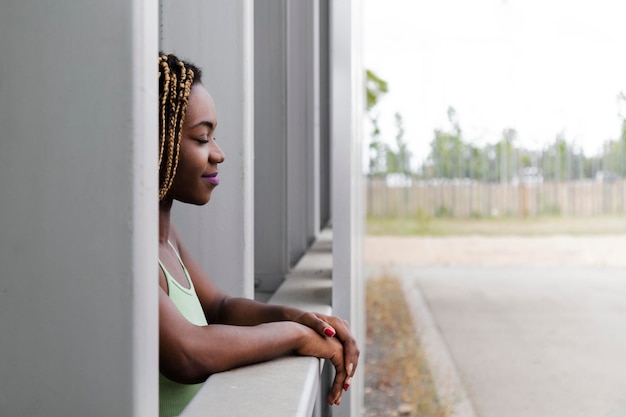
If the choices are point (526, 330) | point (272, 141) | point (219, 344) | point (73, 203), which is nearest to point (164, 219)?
point (219, 344)

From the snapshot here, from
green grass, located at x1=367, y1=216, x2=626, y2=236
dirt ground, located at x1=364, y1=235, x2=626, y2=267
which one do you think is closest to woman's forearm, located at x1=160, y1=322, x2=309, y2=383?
dirt ground, located at x1=364, y1=235, x2=626, y2=267

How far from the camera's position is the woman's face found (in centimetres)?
124

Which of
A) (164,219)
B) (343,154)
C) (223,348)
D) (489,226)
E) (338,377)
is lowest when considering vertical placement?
(489,226)

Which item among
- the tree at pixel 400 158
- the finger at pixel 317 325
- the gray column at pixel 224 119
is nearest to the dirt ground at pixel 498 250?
the tree at pixel 400 158

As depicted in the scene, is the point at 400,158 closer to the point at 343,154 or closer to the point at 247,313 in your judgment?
the point at 343,154

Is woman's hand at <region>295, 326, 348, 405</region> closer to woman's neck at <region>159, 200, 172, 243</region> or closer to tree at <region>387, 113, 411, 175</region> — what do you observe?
woman's neck at <region>159, 200, 172, 243</region>

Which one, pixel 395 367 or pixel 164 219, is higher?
pixel 164 219

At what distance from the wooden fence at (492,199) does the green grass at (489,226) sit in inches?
4.4

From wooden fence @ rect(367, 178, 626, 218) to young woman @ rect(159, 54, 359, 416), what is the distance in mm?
12111

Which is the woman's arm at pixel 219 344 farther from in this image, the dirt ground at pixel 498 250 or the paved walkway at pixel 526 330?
the dirt ground at pixel 498 250

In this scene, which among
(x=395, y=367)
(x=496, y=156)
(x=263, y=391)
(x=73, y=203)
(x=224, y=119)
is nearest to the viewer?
(x=73, y=203)

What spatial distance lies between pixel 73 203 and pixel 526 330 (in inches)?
261

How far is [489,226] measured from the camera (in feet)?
46.5

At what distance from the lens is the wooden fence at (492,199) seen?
1355cm
